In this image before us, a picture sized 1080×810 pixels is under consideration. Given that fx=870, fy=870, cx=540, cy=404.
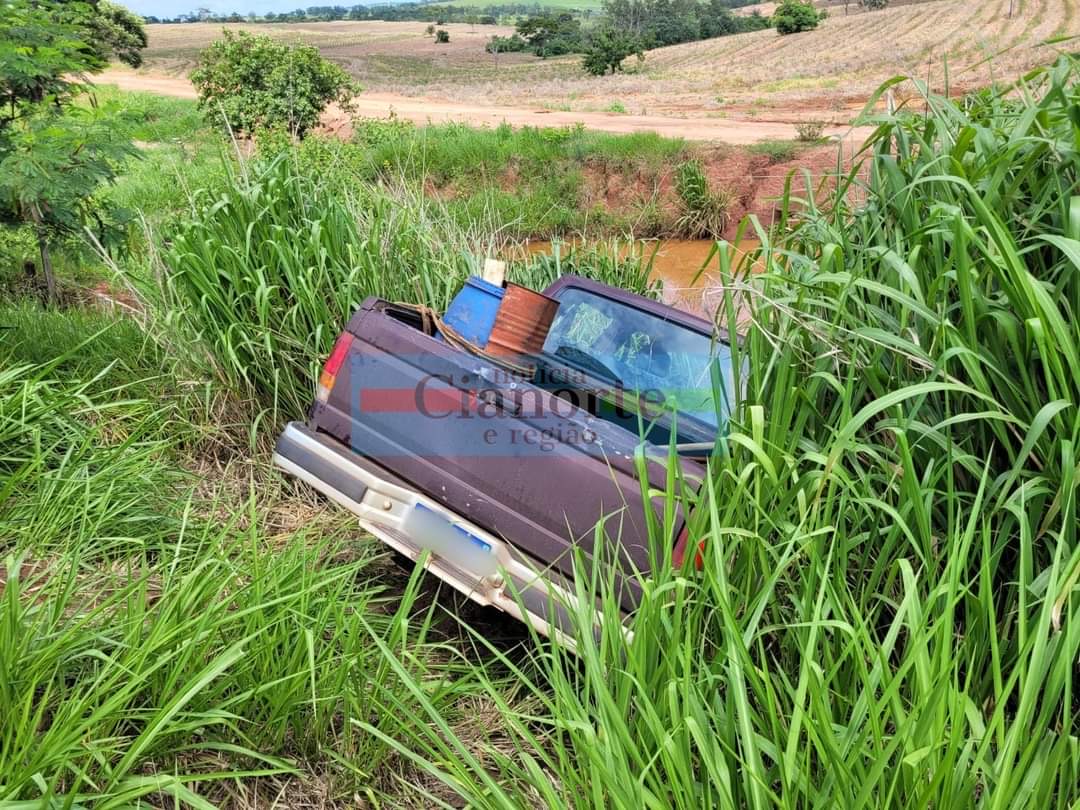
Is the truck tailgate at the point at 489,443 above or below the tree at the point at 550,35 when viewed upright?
above

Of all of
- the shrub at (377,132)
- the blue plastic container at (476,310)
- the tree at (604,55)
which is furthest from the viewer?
the tree at (604,55)

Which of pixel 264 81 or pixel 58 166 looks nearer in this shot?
pixel 58 166

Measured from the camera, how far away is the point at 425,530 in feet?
9.88

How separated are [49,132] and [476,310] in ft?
9.29

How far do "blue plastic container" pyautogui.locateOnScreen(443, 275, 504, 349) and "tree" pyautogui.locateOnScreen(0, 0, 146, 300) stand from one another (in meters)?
2.41

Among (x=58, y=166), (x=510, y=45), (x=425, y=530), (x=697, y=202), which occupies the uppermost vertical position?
(x=58, y=166)

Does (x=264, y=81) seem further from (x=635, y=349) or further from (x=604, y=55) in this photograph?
(x=604, y=55)

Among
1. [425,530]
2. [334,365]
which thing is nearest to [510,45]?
[334,365]

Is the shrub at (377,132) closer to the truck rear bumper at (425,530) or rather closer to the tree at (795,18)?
the truck rear bumper at (425,530)

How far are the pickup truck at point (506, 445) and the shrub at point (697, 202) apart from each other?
1073 cm

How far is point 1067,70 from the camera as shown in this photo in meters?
2.25

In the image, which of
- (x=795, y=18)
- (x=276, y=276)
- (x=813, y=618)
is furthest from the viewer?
(x=795, y=18)

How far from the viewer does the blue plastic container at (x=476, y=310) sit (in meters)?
4.17

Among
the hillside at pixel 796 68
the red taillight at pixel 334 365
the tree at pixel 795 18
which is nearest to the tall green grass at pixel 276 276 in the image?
the red taillight at pixel 334 365
